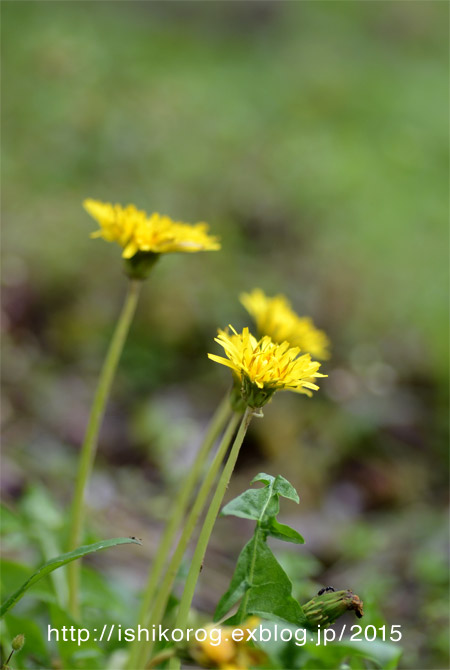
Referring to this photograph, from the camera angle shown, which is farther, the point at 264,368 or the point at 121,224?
the point at 121,224

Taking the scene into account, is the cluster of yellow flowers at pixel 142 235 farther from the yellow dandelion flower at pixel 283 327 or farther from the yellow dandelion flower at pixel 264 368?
the yellow dandelion flower at pixel 264 368

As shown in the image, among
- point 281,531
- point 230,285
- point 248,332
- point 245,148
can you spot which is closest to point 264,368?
point 248,332

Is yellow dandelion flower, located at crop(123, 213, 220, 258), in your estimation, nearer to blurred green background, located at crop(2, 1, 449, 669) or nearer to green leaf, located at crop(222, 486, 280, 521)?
green leaf, located at crop(222, 486, 280, 521)

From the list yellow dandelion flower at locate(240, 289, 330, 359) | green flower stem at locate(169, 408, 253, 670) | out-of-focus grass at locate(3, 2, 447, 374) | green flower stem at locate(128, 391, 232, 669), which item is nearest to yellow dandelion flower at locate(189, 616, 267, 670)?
green flower stem at locate(169, 408, 253, 670)

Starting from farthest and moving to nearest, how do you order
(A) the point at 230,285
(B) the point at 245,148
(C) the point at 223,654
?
1. (B) the point at 245,148
2. (A) the point at 230,285
3. (C) the point at 223,654

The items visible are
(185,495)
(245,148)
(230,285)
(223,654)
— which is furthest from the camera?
(245,148)

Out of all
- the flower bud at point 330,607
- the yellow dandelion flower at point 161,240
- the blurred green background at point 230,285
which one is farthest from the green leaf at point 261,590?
the yellow dandelion flower at point 161,240

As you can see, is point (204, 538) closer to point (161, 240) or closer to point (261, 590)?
point (261, 590)
